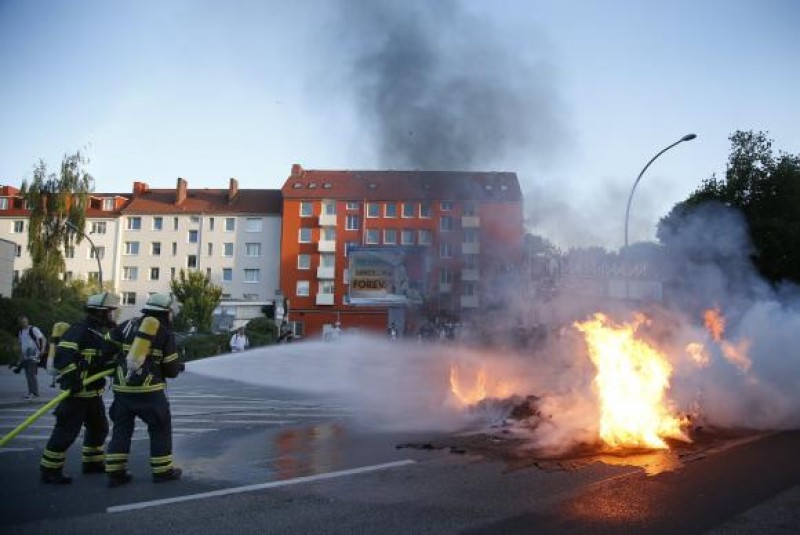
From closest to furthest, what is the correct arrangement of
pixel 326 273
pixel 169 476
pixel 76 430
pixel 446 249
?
pixel 169 476, pixel 76 430, pixel 446 249, pixel 326 273

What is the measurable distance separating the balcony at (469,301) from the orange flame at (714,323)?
16.1ft

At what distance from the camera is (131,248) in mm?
59062

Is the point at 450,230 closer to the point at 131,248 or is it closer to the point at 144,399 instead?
the point at 144,399

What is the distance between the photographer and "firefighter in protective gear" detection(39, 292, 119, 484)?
620 centimetres

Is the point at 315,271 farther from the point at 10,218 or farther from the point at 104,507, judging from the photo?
the point at 104,507

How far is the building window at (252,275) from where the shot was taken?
5638 centimetres

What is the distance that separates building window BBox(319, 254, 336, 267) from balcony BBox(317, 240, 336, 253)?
18.6 inches

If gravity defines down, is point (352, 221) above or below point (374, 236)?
above

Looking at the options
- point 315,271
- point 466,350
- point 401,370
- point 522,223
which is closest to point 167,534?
point 466,350

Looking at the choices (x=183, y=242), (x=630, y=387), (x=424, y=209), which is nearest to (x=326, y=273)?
(x=183, y=242)

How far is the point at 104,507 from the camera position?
5355 millimetres

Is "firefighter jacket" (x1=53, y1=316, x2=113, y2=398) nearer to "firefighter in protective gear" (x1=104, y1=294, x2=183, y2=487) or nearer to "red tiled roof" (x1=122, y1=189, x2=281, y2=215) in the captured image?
"firefighter in protective gear" (x1=104, y1=294, x2=183, y2=487)

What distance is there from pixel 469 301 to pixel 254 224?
4495 cm

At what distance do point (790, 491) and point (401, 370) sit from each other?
12.6 meters
